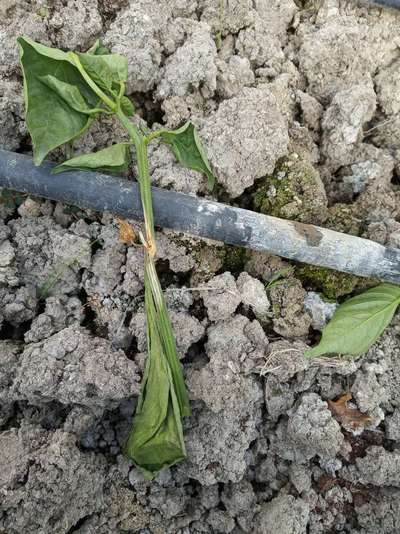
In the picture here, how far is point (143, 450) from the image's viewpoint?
5.21 feet

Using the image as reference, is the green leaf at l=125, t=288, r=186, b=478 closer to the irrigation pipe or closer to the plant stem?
the plant stem

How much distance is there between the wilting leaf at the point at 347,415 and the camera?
1757mm

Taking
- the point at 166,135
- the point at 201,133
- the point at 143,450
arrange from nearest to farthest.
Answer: the point at 143,450 → the point at 166,135 → the point at 201,133

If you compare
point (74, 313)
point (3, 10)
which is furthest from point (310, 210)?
point (3, 10)

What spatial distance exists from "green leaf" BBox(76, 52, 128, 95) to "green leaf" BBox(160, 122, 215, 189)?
0.82 feet

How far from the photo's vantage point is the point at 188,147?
1.73 metres

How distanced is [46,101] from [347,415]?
1499 mm

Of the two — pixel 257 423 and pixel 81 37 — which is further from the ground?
pixel 81 37

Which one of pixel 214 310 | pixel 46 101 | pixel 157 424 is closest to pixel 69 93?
pixel 46 101

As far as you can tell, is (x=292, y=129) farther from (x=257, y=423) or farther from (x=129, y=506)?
(x=129, y=506)

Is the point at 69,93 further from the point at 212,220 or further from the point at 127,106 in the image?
A: the point at 212,220

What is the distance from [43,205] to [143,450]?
97 centimetres

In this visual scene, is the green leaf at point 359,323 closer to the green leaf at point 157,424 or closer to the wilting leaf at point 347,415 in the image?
the wilting leaf at point 347,415

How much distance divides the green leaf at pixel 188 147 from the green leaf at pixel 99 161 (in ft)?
0.53
